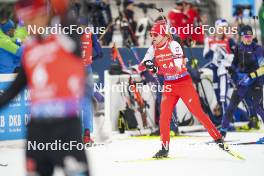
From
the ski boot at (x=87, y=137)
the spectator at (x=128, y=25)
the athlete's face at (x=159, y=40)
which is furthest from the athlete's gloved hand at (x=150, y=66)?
the spectator at (x=128, y=25)

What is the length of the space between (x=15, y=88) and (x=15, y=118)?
Result: 6.05m

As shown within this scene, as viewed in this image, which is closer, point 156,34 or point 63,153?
point 63,153

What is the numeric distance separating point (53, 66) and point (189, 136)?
297 inches

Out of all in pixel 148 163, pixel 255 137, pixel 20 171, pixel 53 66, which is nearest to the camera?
pixel 53 66

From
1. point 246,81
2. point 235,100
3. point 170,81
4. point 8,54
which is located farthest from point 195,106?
point 8,54

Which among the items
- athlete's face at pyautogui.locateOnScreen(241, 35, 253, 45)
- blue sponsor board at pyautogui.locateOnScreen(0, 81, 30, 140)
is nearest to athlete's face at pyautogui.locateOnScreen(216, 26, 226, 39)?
athlete's face at pyautogui.locateOnScreen(241, 35, 253, 45)

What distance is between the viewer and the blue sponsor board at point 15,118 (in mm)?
10086

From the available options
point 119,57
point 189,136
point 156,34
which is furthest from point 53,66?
point 119,57

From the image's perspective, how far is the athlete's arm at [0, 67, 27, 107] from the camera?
4227mm

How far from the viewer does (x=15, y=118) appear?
33.4 ft

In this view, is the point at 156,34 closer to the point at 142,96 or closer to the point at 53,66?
the point at 142,96

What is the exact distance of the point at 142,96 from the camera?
39.5 ft

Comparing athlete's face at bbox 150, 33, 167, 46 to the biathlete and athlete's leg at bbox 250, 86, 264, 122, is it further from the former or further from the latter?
athlete's leg at bbox 250, 86, 264, 122

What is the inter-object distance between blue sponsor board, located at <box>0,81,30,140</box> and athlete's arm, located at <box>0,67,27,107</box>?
19.3 ft
